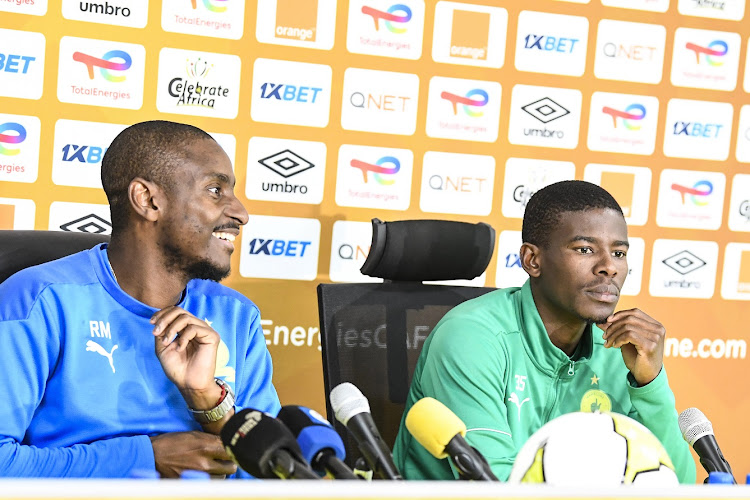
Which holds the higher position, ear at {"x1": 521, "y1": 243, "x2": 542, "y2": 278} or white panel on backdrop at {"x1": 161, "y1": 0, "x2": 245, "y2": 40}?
white panel on backdrop at {"x1": 161, "y1": 0, "x2": 245, "y2": 40}

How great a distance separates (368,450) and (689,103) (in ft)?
8.71

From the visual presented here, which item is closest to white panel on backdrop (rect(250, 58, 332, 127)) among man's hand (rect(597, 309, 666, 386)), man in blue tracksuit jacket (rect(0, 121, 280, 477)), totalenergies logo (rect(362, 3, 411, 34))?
totalenergies logo (rect(362, 3, 411, 34))

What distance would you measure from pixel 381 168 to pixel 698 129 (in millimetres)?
1244

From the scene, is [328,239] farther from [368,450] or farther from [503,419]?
[368,450]

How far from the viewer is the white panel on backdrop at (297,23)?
110 inches

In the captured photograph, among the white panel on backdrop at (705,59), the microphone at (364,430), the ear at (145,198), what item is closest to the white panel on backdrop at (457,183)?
the white panel on backdrop at (705,59)

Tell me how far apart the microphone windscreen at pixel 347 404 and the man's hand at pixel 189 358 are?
0.45 metres

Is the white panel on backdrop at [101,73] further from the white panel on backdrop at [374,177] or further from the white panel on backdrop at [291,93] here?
the white panel on backdrop at [374,177]

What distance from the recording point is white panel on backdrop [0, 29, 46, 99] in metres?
2.58

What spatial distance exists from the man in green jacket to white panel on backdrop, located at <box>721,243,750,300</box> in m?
1.43

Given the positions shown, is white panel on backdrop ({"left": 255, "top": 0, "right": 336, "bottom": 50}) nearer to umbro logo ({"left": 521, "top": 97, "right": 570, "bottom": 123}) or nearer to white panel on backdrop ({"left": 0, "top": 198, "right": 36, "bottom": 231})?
umbro logo ({"left": 521, "top": 97, "right": 570, "bottom": 123})

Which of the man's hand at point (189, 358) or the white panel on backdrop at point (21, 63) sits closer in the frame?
the man's hand at point (189, 358)

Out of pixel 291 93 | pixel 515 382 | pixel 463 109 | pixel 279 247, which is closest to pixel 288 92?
pixel 291 93

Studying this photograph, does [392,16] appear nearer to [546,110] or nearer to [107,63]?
[546,110]
